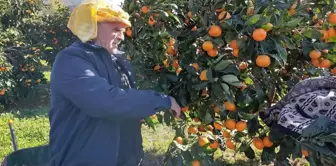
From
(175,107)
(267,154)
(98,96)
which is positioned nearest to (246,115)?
(267,154)

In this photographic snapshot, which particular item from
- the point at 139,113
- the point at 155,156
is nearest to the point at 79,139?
the point at 139,113

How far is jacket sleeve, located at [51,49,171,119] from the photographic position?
6.19ft

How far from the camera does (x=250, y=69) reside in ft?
6.66

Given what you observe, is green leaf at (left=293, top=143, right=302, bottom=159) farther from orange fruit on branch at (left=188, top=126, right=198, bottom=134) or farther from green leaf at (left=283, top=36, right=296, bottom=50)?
orange fruit on branch at (left=188, top=126, right=198, bottom=134)

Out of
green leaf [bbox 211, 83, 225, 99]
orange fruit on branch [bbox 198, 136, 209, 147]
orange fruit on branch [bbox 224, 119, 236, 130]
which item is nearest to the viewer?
green leaf [bbox 211, 83, 225, 99]

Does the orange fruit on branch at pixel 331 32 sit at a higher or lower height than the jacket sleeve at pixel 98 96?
higher

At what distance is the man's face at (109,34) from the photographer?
2086 millimetres

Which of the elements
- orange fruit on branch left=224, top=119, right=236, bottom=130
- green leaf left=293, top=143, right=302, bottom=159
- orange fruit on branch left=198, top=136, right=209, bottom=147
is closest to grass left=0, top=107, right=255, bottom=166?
orange fruit on branch left=198, top=136, right=209, bottom=147

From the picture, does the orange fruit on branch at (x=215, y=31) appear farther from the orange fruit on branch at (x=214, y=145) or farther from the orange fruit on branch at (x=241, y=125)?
the orange fruit on branch at (x=214, y=145)

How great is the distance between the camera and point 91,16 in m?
2.00

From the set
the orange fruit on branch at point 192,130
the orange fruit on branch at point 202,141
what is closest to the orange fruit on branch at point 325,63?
the orange fruit on branch at point 202,141

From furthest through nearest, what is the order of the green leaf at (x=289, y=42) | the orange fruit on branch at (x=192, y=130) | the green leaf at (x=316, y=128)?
the orange fruit on branch at (x=192, y=130), the green leaf at (x=289, y=42), the green leaf at (x=316, y=128)

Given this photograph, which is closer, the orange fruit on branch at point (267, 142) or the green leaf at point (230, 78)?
the green leaf at point (230, 78)

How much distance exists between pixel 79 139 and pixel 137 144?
1.35 ft
